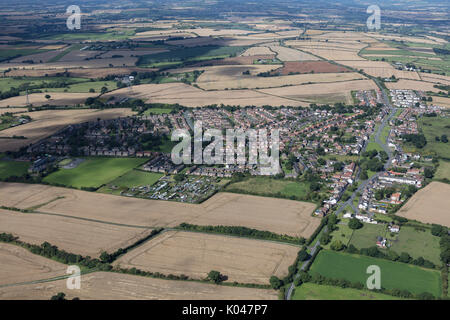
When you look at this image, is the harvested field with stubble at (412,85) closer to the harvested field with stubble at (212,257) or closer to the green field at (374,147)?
the green field at (374,147)

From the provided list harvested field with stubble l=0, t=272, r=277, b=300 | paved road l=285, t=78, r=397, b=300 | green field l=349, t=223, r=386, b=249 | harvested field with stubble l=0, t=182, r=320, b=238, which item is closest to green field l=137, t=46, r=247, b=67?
paved road l=285, t=78, r=397, b=300

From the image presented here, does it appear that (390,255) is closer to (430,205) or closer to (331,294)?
(331,294)

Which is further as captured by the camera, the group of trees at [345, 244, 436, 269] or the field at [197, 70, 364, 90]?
the field at [197, 70, 364, 90]

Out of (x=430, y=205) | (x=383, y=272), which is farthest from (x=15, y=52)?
(x=383, y=272)

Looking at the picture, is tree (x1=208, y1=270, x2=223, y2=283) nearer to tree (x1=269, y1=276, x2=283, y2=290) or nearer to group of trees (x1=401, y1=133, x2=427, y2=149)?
tree (x1=269, y1=276, x2=283, y2=290)

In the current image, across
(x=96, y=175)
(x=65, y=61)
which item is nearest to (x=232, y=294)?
(x=96, y=175)
